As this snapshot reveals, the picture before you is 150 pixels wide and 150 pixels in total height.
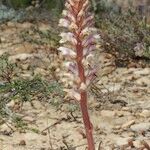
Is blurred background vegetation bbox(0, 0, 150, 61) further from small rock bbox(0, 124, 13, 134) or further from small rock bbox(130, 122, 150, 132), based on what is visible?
small rock bbox(0, 124, 13, 134)

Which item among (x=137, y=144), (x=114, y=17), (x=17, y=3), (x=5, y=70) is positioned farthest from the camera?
(x=17, y=3)

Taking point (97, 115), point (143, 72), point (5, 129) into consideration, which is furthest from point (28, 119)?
point (143, 72)

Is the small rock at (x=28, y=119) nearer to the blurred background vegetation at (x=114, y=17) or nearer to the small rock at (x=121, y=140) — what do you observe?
the small rock at (x=121, y=140)

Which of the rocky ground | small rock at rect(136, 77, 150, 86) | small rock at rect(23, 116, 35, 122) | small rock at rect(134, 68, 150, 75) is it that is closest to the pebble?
the rocky ground

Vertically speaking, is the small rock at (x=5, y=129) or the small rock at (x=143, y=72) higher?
the small rock at (x=143, y=72)

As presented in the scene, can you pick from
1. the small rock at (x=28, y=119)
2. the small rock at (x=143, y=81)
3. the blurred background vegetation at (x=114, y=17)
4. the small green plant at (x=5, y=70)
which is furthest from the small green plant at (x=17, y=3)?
the small rock at (x=28, y=119)

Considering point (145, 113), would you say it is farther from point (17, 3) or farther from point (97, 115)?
point (17, 3)
